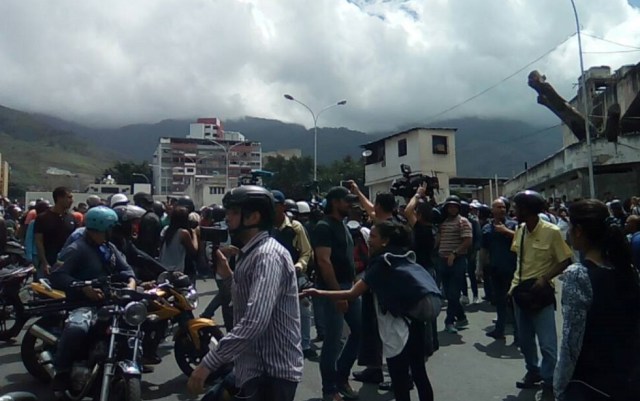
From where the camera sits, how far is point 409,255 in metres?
3.96

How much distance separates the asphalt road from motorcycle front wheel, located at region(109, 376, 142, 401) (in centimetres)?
121

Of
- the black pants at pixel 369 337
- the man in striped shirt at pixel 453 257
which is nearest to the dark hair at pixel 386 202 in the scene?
the black pants at pixel 369 337

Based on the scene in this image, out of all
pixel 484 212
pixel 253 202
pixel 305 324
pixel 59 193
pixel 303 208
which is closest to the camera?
pixel 253 202

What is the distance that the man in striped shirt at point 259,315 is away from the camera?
94.2 inches

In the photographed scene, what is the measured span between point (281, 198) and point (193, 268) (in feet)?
5.35

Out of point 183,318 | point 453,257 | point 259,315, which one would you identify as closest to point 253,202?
point 259,315

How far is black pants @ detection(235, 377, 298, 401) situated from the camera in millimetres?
2510

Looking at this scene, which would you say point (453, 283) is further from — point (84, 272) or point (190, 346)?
point (84, 272)

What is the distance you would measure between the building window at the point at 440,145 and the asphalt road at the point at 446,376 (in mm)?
35264

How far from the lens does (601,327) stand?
2475mm

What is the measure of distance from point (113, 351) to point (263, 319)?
6.51ft

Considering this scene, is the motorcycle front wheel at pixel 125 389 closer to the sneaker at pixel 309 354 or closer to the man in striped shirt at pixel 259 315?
the man in striped shirt at pixel 259 315


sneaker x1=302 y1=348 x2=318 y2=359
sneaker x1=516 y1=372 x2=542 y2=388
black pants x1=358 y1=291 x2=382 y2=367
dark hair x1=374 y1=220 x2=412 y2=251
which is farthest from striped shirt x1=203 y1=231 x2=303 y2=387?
sneaker x1=302 y1=348 x2=318 y2=359

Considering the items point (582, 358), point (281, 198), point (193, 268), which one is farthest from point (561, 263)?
point (193, 268)
